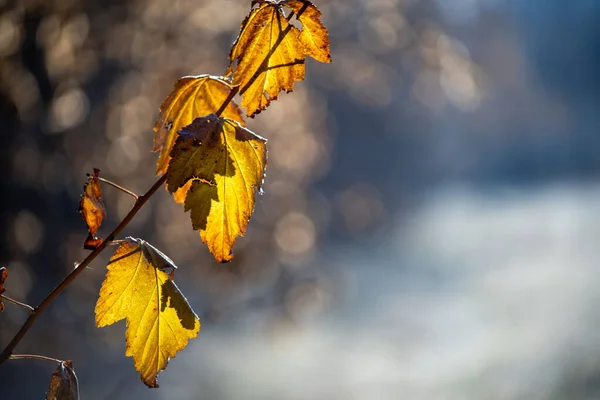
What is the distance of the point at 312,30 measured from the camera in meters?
0.52

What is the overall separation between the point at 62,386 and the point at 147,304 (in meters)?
0.08

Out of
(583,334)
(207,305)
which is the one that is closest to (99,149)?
(207,305)

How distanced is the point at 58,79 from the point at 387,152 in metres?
13.1

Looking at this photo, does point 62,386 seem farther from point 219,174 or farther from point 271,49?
point 271,49

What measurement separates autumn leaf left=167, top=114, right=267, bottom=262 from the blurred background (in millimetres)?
2007

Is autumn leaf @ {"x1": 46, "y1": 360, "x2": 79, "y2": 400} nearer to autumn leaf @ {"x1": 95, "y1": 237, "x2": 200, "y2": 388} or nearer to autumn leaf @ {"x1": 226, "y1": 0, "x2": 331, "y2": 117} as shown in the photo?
autumn leaf @ {"x1": 95, "y1": 237, "x2": 200, "y2": 388}

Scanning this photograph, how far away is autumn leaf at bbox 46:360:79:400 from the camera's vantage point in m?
0.50

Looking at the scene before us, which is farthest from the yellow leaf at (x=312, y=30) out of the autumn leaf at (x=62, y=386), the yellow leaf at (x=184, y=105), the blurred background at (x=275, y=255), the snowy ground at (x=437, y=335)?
the snowy ground at (x=437, y=335)

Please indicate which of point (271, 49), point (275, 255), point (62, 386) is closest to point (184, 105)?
point (271, 49)

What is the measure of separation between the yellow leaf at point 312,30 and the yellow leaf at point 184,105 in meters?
0.11

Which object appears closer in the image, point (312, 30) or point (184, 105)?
point (312, 30)

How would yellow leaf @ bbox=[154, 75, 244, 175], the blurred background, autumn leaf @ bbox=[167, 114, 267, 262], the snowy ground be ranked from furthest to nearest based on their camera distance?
1. the snowy ground
2. the blurred background
3. yellow leaf @ bbox=[154, 75, 244, 175]
4. autumn leaf @ bbox=[167, 114, 267, 262]

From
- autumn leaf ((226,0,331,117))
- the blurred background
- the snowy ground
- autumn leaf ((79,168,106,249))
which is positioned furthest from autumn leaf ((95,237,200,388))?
the snowy ground

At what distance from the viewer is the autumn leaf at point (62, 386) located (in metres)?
0.50
